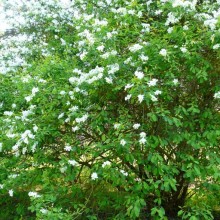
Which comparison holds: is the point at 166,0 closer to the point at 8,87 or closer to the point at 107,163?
the point at 107,163

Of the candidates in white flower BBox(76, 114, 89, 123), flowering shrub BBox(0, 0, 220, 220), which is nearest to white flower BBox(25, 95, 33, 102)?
flowering shrub BBox(0, 0, 220, 220)

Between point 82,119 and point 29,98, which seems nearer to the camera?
point 82,119

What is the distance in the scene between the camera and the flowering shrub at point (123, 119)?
3393 mm

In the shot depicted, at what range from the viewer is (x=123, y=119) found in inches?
139

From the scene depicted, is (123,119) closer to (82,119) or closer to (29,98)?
(82,119)

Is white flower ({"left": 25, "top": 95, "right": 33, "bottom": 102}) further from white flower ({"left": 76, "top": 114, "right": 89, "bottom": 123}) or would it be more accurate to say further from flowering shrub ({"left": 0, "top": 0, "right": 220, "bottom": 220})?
white flower ({"left": 76, "top": 114, "right": 89, "bottom": 123})

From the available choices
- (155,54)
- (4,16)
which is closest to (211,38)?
(155,54)

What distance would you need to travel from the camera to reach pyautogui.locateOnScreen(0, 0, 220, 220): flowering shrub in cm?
339

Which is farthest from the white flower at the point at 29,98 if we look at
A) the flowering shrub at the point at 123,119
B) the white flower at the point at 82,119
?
the white flower at the point at 82,119

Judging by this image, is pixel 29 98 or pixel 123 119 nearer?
pixel 123 119

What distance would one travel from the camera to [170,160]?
385 centimetres

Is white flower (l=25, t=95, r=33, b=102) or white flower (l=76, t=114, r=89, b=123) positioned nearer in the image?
white flower (l=76, t=114, r=89, b=123)

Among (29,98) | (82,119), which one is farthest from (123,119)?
(29,98)

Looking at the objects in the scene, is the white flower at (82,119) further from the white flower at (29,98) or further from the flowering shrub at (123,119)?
the white flower at (29,98)
